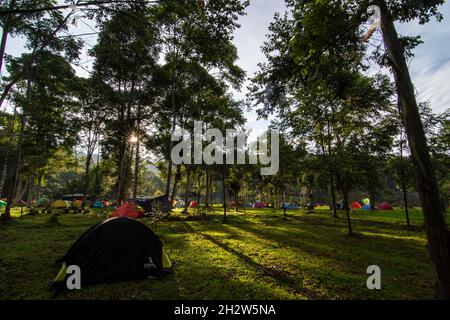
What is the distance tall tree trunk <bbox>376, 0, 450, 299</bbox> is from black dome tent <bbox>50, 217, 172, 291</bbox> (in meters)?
6.69

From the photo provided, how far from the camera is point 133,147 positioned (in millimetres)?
30516

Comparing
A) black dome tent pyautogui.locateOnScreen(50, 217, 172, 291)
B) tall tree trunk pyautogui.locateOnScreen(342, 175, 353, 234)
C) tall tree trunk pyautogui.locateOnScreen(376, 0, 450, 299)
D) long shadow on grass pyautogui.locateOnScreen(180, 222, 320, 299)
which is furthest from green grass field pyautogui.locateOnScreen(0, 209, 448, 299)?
tall tree trunk pyautogui.locateOnScreen(376, 0, 450, 299)

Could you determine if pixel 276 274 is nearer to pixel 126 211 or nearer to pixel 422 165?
pixel 422 165

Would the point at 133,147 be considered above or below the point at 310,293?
above

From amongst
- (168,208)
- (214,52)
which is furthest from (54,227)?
(214,52)

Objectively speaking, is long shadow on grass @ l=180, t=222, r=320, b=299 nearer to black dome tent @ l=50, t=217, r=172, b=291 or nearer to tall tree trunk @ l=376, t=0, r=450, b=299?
tall tree trunk @ l=376, t=0, r=450, b=299

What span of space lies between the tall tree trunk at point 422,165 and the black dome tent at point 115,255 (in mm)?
6689

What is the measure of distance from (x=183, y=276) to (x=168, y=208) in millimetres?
15819

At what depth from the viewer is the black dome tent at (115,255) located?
21.6 ft

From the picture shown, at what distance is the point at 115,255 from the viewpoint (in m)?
6.79

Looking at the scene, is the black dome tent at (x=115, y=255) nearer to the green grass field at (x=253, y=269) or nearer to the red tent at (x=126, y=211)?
the green grass field at (x=253, y=269)

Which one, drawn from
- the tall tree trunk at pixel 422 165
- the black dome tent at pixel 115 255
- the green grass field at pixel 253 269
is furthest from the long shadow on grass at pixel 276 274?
the black dome tent at pixel 115 255

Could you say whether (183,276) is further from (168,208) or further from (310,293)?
(168,208)
